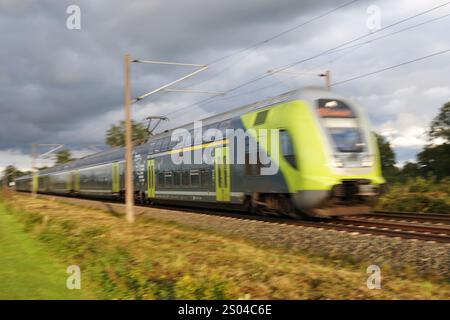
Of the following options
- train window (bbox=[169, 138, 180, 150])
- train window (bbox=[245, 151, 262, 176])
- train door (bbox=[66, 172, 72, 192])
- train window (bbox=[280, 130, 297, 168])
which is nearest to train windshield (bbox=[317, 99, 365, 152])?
train window (bbox=[280, 130, 297, 168])

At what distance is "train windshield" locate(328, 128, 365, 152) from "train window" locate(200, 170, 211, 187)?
6602 millimetres

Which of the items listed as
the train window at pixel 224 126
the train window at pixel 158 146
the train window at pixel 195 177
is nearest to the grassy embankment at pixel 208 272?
the train window at pixel 224 126

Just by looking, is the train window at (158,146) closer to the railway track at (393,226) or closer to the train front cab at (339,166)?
the railway track at (393,226)

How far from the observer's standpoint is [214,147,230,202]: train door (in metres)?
17.1

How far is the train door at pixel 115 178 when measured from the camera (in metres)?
31.7

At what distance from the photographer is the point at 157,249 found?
10.3m

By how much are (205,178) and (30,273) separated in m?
10.4

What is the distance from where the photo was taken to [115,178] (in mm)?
32281

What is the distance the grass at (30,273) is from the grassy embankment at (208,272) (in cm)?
42

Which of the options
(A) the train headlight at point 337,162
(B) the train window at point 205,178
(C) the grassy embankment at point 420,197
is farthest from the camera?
(C) the grassy embankment at point 420,197

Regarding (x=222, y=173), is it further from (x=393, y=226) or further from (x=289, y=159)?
(x=393, y=226)
